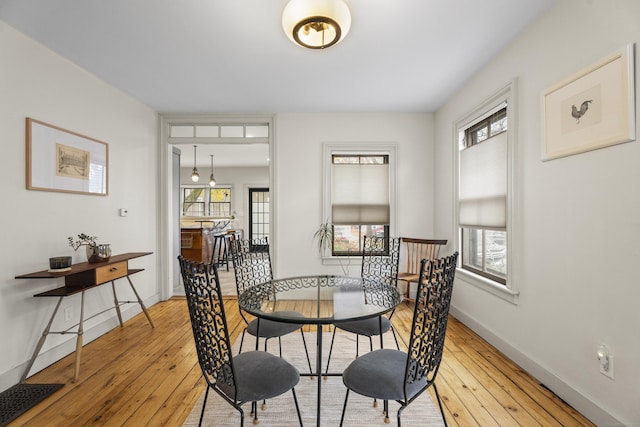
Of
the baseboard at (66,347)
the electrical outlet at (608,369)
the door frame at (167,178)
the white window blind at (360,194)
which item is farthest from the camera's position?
the white window blind at (360,194)

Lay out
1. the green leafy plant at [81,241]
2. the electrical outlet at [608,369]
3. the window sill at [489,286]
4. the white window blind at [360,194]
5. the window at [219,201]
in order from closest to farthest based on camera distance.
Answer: the electrical outlet at [608,369], the window sill at [489,286], the green leafy plant at [81,241], the white window blind at [360,194], the window at [219,201]

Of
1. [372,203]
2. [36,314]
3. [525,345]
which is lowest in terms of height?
[525,345]

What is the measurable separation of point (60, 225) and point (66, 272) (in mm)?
608

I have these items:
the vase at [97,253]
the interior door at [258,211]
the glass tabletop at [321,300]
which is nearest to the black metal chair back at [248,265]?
the glass tabletop at [321,300]

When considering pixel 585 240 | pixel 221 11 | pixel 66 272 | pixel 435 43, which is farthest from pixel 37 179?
pixel 585 240

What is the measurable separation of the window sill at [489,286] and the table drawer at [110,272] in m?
3.45

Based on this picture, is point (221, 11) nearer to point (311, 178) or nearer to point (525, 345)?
point (311, 178)

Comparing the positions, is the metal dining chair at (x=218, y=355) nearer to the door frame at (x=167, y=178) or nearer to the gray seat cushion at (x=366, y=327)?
the gray seat cushion at (x=366, y=327)

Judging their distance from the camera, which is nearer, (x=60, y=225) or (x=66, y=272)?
(x=66, y=272)

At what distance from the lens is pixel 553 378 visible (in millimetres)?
2045

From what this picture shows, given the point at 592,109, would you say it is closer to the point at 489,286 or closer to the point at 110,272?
the point at 489,286

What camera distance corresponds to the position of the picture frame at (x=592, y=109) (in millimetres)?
1543

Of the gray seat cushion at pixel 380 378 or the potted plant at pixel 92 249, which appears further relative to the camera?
the potted plant at pixel 92 249

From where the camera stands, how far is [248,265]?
269 centimetres
